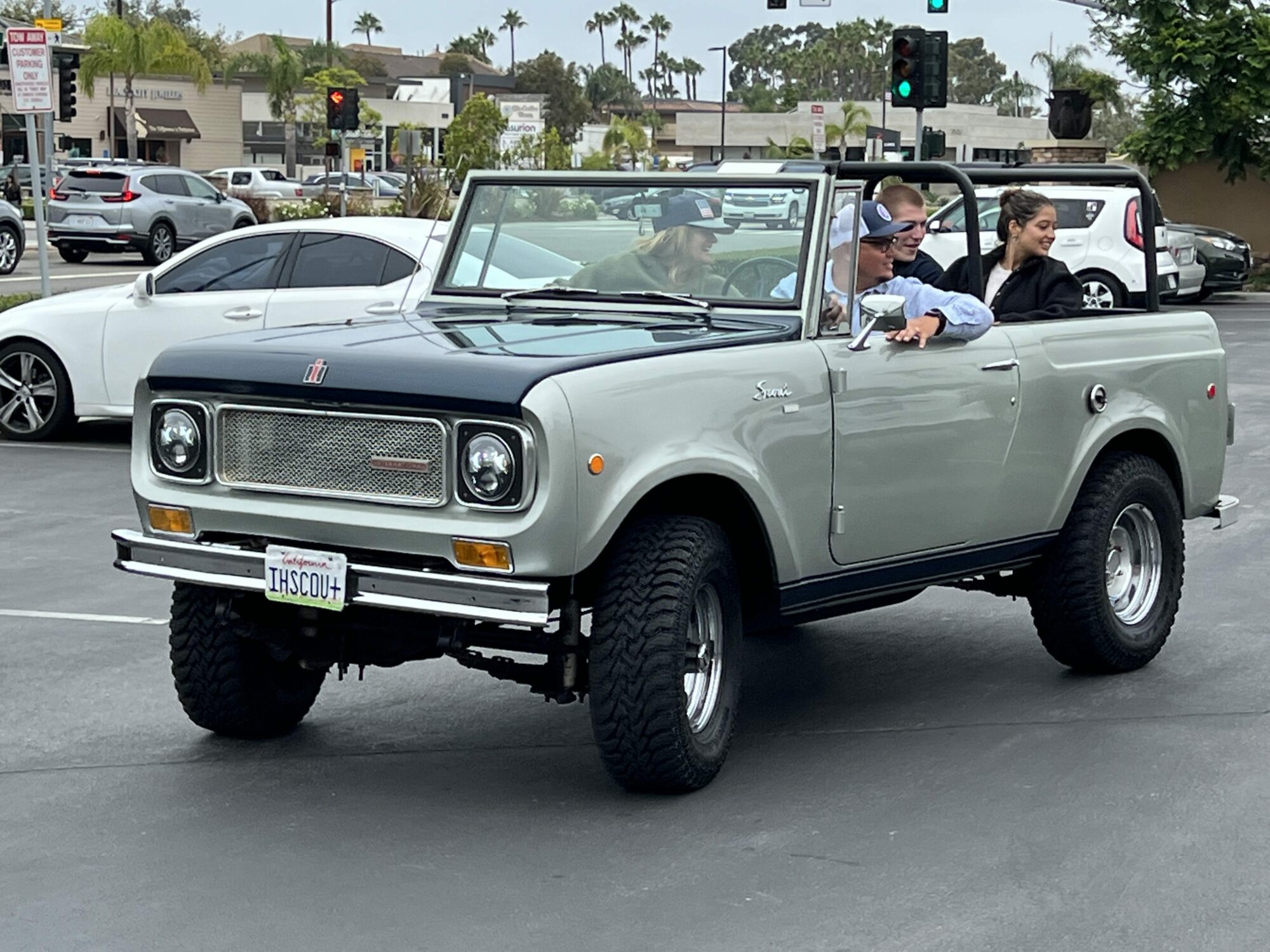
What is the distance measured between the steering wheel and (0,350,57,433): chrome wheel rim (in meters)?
8.11

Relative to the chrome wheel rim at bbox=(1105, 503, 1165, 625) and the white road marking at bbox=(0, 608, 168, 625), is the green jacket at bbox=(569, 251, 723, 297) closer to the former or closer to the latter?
the chrome wheel rim at bbox=(1105, 503, 1165, 625)

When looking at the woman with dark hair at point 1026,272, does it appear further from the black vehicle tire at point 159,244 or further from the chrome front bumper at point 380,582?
the black vehicle tire at point 159,244

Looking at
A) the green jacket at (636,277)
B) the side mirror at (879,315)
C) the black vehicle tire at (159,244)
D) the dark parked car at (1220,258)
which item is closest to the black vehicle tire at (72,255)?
the black vehicle tire at (159,244)

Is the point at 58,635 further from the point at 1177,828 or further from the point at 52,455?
the point at 52,455

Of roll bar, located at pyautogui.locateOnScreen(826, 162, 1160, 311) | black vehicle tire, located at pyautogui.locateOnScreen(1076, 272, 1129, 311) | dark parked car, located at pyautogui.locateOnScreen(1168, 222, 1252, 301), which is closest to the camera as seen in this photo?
Answer: roll bar, located at pyautogui.locateOnScreen(826, 162, 1160, 311)

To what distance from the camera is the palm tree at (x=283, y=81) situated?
86.2m

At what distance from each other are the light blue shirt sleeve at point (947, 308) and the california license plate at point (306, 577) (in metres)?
2.06

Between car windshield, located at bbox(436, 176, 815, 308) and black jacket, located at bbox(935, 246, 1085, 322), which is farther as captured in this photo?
black jacket, located at bbox(935, 246, 1085, 322)

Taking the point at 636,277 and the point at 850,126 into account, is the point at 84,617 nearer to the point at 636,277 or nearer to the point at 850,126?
the point at 636,277

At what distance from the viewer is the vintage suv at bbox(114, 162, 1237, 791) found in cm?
528

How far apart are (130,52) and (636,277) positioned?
60.9m

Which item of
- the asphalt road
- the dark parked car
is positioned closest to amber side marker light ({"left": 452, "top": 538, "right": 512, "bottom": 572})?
the asphalt road

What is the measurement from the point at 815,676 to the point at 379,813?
229cm

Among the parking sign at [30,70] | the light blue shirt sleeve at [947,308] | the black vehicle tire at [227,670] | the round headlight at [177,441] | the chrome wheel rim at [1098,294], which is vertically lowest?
the black vehicle tire at [227,670]
